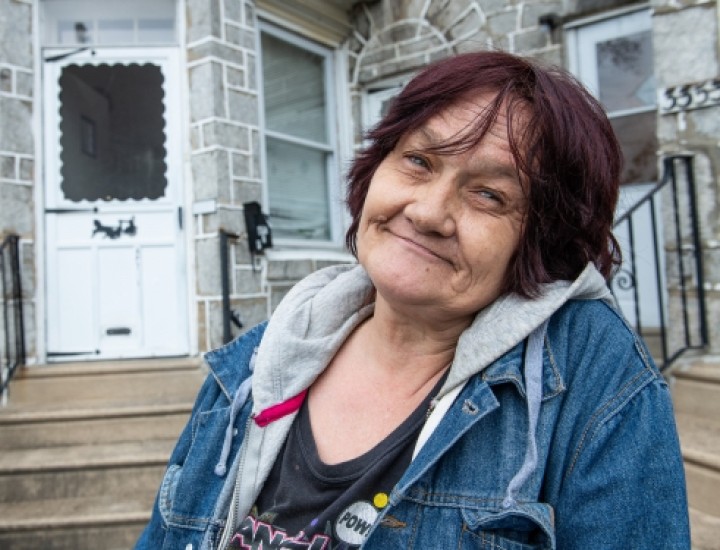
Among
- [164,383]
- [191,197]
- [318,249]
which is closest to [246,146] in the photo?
[191,197]

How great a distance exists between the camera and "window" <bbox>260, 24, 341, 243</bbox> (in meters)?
4.82

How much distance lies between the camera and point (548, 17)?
4.16m

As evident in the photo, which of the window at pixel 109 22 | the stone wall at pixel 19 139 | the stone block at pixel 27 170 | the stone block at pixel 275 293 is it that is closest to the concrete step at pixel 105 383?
the stone wall at pixel 19 139

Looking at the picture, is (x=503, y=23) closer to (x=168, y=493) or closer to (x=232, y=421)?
(x=232, y=421)

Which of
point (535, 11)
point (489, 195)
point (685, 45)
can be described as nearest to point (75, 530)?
point (489, 195)

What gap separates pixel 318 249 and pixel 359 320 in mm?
3655

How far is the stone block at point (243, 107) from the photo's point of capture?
4.23 metres

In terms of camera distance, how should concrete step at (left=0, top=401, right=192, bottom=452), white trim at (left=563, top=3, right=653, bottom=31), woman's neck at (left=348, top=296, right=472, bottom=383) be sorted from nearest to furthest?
woman's neck at (left=348, top=296, right=472, bottom=383), concrete step at (left=0, top=401, right=192, bottom=452), white trim at (left=563, top=3, right=653, bottom=31)

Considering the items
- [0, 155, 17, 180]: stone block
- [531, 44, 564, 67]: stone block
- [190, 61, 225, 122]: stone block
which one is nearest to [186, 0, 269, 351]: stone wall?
[190, 61, 225, 122]: stone block

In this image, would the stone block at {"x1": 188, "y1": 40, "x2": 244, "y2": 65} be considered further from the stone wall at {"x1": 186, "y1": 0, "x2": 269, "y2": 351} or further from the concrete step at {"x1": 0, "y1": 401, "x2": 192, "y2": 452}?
the concrete step at {"x1": 0, "y1": 401, "x2": 192, "y2": 452}

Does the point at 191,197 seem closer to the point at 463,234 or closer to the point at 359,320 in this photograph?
the point at 359,320

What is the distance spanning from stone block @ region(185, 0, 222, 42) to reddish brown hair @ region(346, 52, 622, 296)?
345cm

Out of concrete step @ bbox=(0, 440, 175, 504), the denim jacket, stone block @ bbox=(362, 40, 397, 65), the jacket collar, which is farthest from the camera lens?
stone block @ bbox=(362, 40, 397, 65)

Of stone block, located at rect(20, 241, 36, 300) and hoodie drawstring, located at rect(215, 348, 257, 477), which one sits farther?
stone block, located at rect(20, 241, 36, 300)
